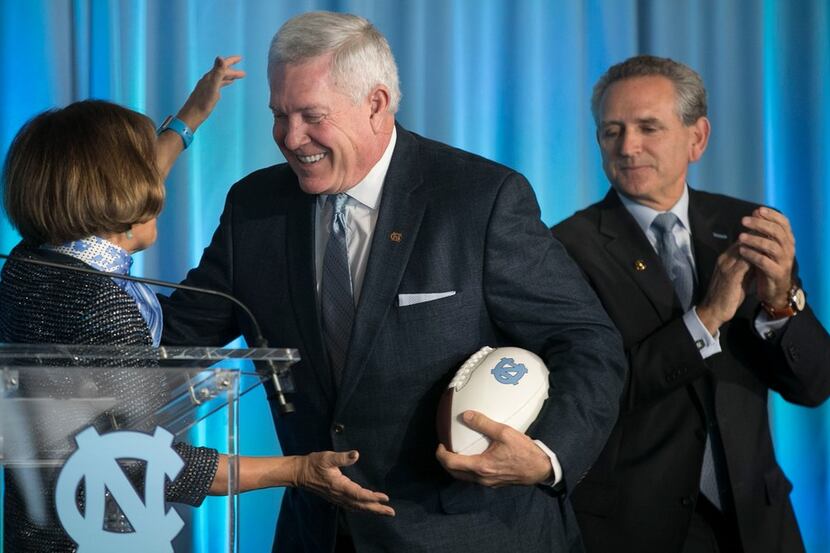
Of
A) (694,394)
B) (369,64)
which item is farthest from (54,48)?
(694,394)

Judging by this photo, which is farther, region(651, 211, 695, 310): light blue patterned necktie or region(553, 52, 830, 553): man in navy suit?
region(651, 211, 695, 310): light blue patterned necktie

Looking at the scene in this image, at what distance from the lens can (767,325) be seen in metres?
2.55

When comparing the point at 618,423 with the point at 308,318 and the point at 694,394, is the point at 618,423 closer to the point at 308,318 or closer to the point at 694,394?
the point at 694,394

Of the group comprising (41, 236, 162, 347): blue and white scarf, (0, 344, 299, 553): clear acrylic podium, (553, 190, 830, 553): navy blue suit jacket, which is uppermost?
(41, 236, 162, 347): blue and white scarf

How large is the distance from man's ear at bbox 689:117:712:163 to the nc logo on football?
1.08 metres

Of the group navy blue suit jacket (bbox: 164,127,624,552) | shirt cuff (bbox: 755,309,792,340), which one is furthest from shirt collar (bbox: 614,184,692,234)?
navy blue suit jacket (bbox: 164,127,624,552)

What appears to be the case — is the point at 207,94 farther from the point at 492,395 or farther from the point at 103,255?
the point at 492,395

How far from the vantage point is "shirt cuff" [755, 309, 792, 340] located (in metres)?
2.54

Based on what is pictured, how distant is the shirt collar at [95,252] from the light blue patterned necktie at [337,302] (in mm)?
438

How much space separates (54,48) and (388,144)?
1634 millimetres

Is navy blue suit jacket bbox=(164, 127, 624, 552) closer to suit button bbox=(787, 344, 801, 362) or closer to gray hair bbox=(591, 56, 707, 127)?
suit button bbox=(787, 344, 801, 362)

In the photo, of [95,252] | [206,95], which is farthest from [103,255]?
[206,95]

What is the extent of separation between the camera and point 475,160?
2180mm

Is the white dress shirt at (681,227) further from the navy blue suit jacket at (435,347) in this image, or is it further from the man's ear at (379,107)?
the man's ear at (379,107)
